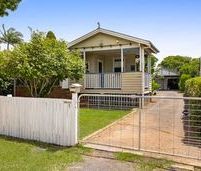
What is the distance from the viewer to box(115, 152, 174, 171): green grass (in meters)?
6.51

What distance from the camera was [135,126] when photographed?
11211 millimetres

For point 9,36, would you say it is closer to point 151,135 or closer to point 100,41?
point 100,41

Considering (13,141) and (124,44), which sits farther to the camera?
(124,44)

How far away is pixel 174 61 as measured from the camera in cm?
8131

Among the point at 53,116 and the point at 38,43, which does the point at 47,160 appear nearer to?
the point at 53,116

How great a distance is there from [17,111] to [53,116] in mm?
1591

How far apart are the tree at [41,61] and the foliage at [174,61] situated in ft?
212

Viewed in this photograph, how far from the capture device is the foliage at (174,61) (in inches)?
3126

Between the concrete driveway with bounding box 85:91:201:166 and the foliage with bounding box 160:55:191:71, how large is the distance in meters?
69.3

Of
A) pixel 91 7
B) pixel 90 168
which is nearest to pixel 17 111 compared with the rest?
pixel 90 168

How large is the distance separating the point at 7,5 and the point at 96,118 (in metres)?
10.4

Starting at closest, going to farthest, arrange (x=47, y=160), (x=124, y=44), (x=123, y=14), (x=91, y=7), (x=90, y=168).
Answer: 1. (x=90, y=168)
2. (x=47, y=160)
3. (x=91, y=7)
4. (x=123, y=14)
5. (x=124, y=44)

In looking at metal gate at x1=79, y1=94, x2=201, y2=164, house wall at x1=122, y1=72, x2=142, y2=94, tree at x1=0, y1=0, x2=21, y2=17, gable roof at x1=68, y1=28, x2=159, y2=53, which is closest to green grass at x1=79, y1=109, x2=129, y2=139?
metal gate at x1=79, y1=94, x2=201, y2=164

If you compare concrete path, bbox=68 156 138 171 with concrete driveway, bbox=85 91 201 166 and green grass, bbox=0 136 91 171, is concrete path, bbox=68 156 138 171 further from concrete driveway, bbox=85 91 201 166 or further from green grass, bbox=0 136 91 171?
concrete driveway, bbox=85 91 201 166
